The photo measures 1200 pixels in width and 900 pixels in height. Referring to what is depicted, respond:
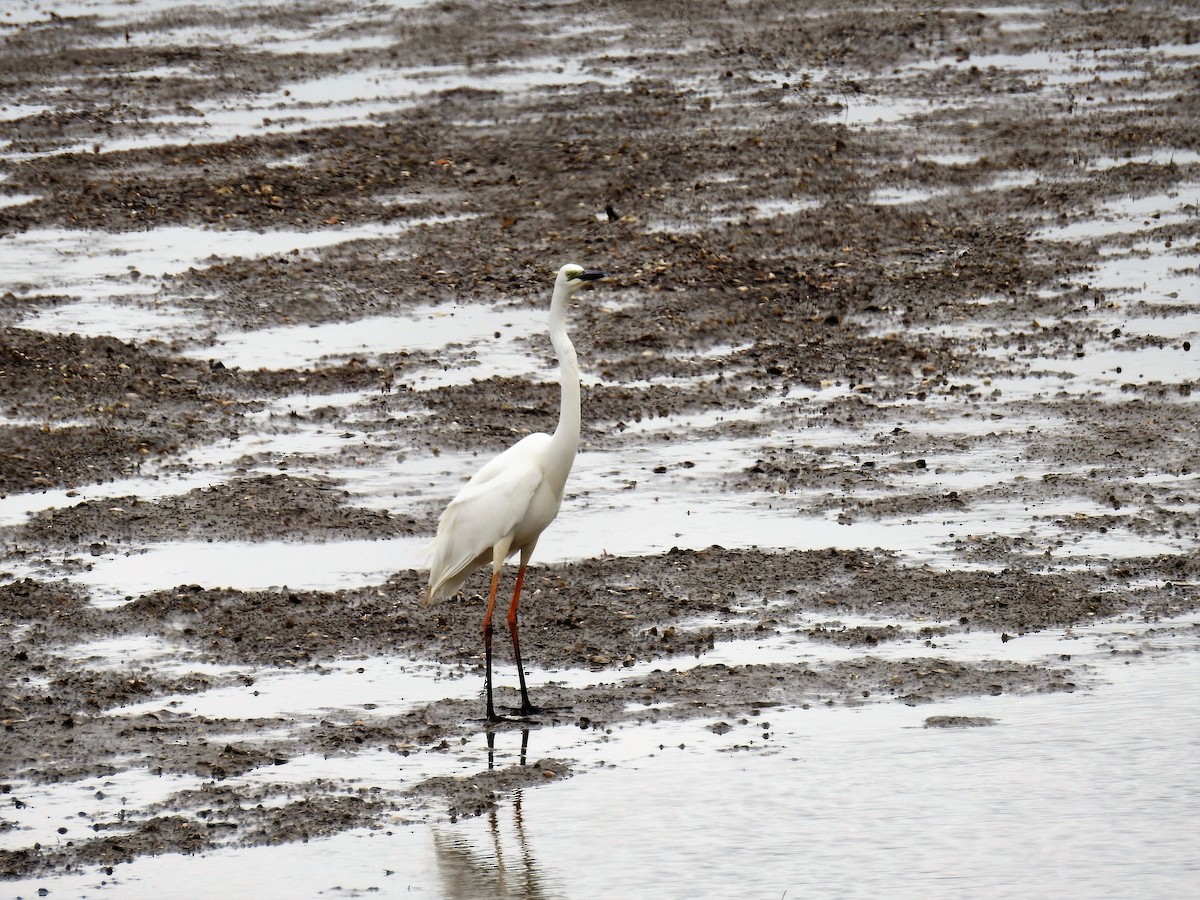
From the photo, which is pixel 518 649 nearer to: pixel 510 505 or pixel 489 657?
pixel 489 657

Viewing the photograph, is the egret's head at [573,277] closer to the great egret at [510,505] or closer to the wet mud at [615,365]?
the great egret at [510,505]

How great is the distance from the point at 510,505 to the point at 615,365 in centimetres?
596

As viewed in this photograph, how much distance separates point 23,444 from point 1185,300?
9.71 metres

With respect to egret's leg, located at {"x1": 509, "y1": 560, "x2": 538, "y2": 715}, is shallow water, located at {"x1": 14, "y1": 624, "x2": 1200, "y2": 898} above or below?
below

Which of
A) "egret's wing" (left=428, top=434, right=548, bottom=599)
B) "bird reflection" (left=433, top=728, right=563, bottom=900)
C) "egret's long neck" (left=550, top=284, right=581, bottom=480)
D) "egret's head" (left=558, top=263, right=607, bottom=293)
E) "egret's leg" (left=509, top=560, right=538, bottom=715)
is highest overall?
"egret's head" (left=558, top=263, right=607, bottom=293)


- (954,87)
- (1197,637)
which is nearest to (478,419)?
(1197,637)

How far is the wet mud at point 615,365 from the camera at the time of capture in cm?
928

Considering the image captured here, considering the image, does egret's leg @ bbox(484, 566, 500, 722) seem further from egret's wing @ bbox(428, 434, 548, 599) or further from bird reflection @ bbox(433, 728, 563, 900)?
bird reflection @ bbox(433, 728, 563, 900)

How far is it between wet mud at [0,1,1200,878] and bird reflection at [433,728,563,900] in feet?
0.65

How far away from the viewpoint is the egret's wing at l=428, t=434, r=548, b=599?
31.4 ft

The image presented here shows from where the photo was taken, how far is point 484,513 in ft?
31.4

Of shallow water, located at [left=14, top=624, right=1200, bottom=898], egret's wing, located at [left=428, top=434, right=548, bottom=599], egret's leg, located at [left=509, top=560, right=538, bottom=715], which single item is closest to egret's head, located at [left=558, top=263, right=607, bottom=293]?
egret's wing, located at [left=428, top=434, right=548, bottom=599]

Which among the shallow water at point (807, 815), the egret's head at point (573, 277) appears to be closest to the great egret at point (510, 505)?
the egret's head at point (573, 277)

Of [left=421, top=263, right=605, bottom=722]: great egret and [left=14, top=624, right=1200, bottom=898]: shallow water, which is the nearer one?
[left=14, top=624, right=1200, bottom=898]: shallow water
